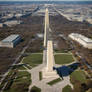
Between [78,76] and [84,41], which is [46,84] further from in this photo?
[84,41]

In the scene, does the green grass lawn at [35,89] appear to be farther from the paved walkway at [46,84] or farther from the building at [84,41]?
the building at [84,41]

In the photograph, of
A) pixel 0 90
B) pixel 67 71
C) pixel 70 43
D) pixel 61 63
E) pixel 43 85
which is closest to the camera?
pixel 0 90

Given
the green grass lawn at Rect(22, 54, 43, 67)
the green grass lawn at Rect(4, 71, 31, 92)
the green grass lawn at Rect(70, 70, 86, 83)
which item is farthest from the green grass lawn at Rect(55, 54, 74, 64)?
the green grass lawn at Rect(4, 71, 31, 92)

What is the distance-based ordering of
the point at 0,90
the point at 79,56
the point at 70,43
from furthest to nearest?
the point at 70,43, the point at 79,56, the point at 0,90

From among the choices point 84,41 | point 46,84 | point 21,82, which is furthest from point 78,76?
point 84,41

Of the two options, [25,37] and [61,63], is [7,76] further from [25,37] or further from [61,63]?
[25,37]

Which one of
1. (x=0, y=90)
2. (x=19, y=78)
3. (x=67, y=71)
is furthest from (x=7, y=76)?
(x=67, y=71)

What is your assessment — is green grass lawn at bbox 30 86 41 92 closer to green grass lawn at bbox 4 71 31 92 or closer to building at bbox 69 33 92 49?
green grass lawn at bbox 4 71 31 92
